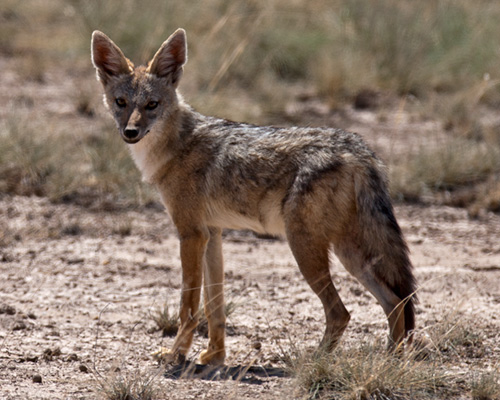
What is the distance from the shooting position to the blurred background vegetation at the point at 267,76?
9.07m

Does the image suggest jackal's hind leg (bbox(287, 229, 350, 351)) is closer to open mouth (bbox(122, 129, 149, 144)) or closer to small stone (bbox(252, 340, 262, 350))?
small stone (bbox(252, 340, 262, 350))

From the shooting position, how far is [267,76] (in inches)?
495

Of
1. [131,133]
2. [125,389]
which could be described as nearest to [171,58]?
[131,133]

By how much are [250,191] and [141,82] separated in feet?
4.14

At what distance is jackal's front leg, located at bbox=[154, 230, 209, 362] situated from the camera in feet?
17.7

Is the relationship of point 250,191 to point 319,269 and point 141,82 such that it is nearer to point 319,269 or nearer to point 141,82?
point 319,269

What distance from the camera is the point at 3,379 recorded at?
16.2ft

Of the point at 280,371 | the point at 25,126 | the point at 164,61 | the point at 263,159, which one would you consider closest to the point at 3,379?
the point at 280,371

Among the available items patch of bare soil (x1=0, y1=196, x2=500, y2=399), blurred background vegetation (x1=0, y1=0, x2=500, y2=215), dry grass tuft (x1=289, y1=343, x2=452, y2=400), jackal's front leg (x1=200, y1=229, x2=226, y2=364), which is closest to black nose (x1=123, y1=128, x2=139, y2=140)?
jackal's front leg (x1=200, y1=229, x2=226, y2=364)

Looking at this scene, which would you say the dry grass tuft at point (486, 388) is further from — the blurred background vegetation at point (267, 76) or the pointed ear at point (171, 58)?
the blurred background vegetation at point (267, 76)

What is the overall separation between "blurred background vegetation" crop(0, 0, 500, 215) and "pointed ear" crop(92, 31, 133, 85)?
8.86 ft

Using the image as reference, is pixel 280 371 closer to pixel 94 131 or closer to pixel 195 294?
pixel 195 294

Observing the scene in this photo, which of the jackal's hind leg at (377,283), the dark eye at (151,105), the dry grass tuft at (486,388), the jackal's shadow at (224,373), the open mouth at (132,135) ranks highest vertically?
the dark eye at (151,105)

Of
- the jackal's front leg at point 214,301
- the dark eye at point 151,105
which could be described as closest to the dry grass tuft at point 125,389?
the jackal's front leg at point 214,301
